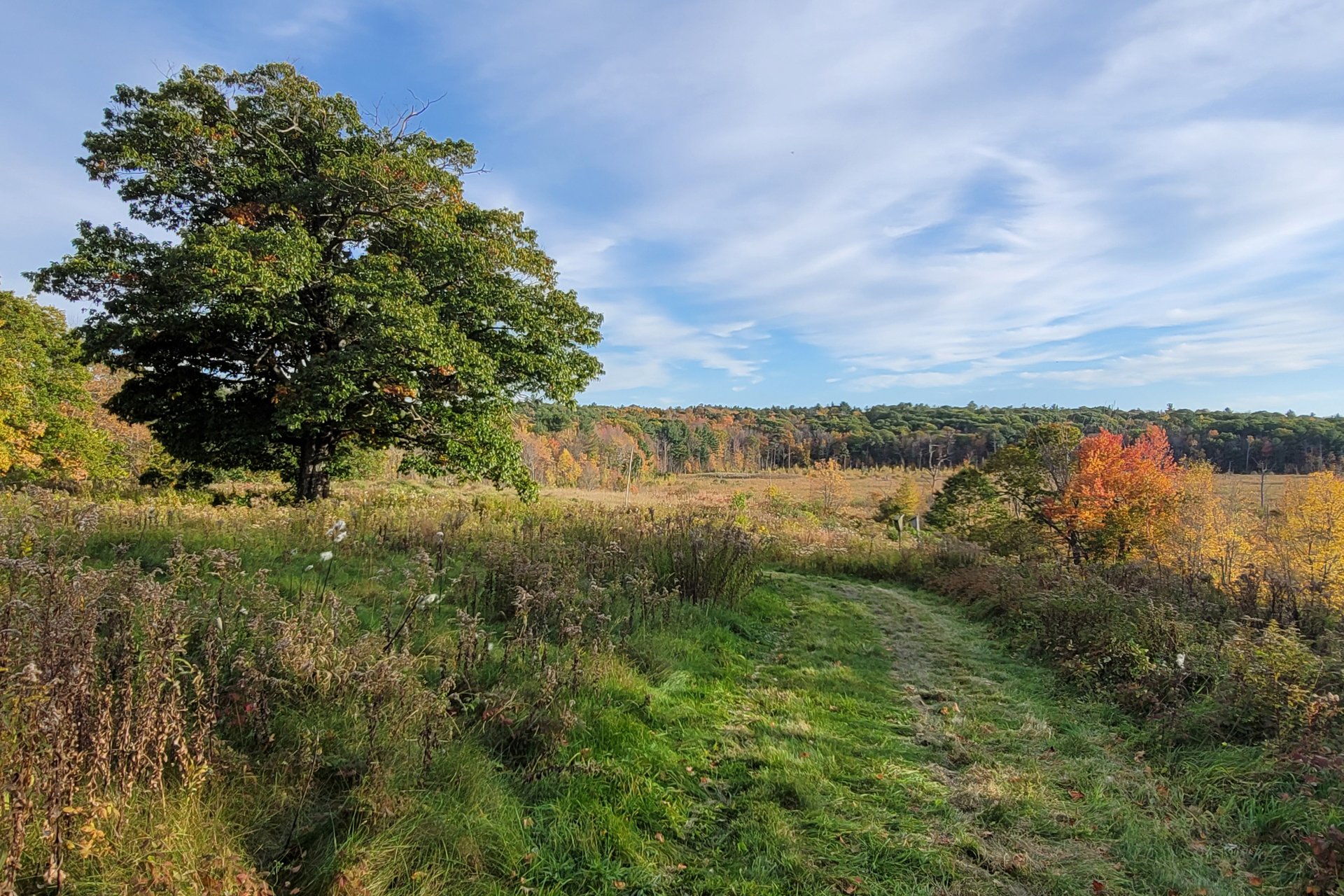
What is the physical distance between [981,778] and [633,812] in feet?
8.37

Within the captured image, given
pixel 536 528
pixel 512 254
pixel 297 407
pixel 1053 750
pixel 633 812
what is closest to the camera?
pixel 633 812

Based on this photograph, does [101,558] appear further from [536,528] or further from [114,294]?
[114,294]

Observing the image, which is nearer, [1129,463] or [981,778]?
[981,778]

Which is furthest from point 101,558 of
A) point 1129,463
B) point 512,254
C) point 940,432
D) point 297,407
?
point 940,432

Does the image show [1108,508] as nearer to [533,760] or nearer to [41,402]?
[533,760]

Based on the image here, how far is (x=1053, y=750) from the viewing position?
493 cm

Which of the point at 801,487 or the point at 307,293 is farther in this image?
the point at 801,487

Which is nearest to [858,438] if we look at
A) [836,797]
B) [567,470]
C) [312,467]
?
[567,470]

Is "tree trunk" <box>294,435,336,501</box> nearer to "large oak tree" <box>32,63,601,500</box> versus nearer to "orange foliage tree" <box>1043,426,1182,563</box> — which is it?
"large oak tree" <box>32,63,601,500</box>

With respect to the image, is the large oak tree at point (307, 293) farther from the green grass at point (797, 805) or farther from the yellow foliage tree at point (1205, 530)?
the yellow foliage tree at point (1205, 530)

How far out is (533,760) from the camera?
12.2ft

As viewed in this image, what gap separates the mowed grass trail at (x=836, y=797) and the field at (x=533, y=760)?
0.02 metres

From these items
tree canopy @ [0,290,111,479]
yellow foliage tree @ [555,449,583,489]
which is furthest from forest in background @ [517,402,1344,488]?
tree canopy @ [0,290,111,479]

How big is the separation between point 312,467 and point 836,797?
15508mm
